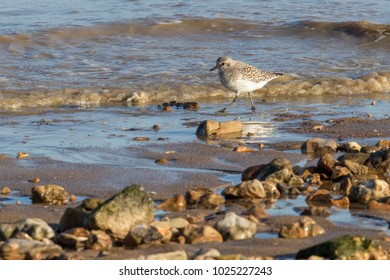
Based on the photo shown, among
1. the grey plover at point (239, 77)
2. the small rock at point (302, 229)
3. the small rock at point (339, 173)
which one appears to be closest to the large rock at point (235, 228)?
the small rock at point (302, 229)

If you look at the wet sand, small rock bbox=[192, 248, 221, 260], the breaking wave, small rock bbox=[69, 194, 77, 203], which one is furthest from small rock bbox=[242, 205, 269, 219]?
the breaking wave

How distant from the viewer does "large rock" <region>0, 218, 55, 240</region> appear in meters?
4.87

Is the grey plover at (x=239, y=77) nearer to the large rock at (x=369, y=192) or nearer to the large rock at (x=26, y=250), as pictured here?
the large rock at (x=369, y=192)

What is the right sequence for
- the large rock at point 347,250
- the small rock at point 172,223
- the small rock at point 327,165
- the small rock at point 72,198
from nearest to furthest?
the large rock at point 347,250 → the small rock at point 172,223 → the small rock at point 72,198 → the small rock at point 327,165

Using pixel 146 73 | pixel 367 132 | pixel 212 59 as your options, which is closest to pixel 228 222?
pixel 367 132

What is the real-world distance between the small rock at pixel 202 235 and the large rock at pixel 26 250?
29.2 inches

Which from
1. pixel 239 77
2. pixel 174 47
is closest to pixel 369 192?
pixel 239 77

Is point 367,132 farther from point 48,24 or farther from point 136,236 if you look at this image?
point 48,24

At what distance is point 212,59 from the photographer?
13195mm

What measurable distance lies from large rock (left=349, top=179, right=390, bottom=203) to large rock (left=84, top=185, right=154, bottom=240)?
4.98 feet

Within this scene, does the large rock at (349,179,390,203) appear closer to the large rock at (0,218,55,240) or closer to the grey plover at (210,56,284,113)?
the large rock at (0,218,55,240)

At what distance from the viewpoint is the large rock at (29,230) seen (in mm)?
4871

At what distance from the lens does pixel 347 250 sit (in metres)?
4.40

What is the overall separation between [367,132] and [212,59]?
201 inches
